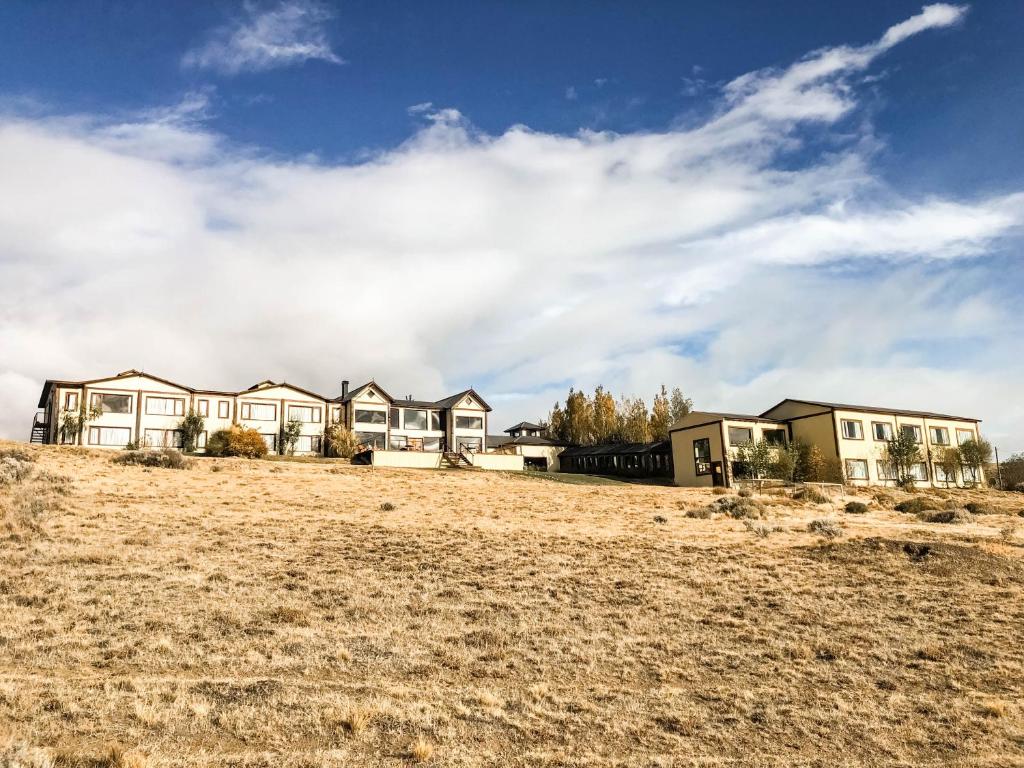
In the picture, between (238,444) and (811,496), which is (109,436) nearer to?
(238,444)

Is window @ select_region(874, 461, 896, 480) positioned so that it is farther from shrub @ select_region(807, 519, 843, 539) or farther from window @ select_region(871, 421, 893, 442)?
shrub @ select_region(807, 519, 843, 539)

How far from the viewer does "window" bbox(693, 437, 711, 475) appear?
2581 inches

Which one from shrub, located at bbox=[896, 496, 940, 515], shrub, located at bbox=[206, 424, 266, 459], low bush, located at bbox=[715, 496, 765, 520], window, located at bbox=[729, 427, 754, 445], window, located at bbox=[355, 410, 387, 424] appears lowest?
shrub, located at bbox=[896, 496, 940, 515]

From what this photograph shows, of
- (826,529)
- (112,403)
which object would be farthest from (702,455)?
(112,403)

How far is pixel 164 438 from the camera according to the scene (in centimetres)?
6656

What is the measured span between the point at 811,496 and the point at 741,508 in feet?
40.5

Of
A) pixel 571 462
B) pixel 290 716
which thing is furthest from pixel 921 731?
pixel 571 462

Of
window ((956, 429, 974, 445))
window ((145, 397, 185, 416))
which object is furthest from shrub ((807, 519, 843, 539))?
Answer: window ((145, 397, 185, 416))

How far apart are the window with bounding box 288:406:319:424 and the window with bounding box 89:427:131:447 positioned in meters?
15.3

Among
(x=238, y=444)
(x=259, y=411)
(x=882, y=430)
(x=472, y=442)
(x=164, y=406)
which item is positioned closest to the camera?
(x=238, y=444)

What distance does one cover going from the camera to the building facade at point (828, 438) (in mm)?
64562

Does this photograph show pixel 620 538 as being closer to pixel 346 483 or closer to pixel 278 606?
pixel 278 606

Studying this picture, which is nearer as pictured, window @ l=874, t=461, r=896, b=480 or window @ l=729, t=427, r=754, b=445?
window @ l=729, t=427, r=754, b=445

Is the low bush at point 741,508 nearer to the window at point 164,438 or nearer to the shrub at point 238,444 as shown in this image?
the shrub at point 238,444
